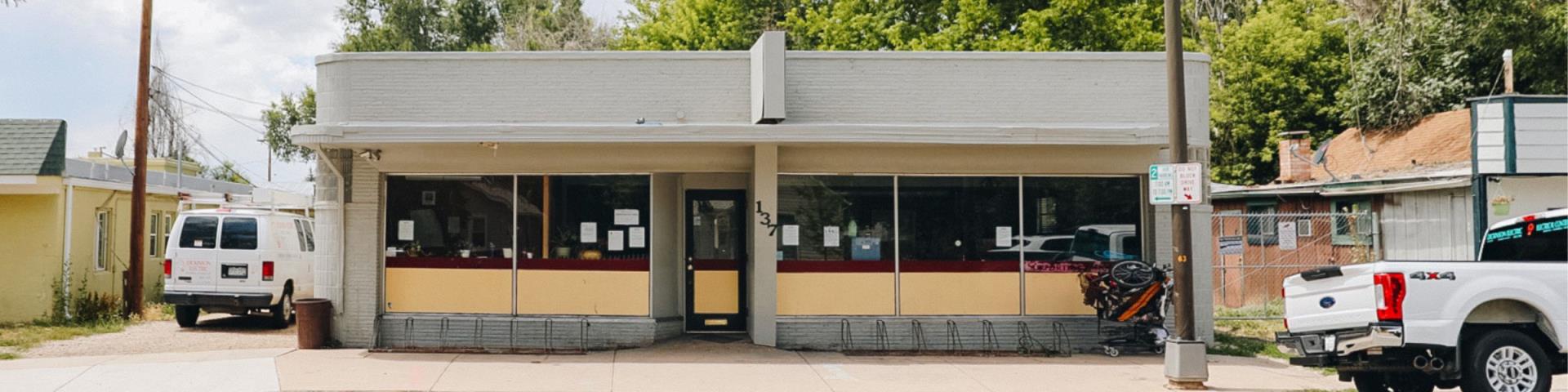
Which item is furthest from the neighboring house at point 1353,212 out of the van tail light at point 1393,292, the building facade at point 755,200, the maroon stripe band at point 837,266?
the van tail light at point 1393,292

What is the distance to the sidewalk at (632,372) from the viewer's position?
1135cm

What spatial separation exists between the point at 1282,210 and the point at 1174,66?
11.7 meters

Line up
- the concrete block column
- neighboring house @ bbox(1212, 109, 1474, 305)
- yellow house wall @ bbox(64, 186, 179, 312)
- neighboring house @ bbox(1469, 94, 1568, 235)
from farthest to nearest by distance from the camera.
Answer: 1. yellow house wall @ bbox(64, 186, 179, 312)
2. neighboring house @ bbox(1212, 109, 1474, 305)
3. neighboring house @ bbox(1469, 94, 1568, 235)
4. the concrete block column

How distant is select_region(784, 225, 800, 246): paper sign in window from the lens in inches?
558

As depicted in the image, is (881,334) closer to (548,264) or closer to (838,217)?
(838,217)

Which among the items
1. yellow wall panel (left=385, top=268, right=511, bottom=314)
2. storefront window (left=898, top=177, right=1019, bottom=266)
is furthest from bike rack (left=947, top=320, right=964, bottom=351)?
yellow wall panel (left=385, top=268, right=511, bottom=314)

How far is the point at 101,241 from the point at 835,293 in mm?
13124

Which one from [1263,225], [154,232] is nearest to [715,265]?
[1263,225]

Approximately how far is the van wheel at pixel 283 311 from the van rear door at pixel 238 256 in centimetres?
65

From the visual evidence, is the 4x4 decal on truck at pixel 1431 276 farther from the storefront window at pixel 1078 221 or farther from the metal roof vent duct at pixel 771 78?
the metal roof vent duct at pixel 771 78

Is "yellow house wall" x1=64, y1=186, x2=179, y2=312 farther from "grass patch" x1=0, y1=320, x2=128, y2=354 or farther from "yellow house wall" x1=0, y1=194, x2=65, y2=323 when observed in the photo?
"grass patch" x1=0, y1=320, x2=128, y2=354

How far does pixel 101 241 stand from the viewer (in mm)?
19766

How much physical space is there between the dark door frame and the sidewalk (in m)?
1.01

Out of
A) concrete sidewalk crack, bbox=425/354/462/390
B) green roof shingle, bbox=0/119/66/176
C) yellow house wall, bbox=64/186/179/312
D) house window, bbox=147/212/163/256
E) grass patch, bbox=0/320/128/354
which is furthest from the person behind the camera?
house window, bbox=147/212/163/256
